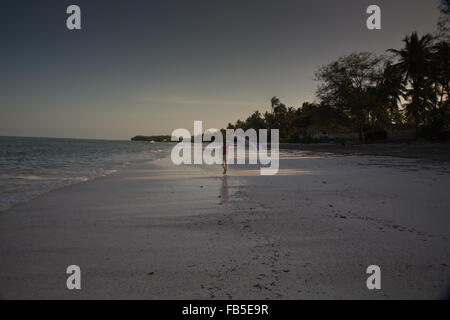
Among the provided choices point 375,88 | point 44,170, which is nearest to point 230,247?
point 44,170

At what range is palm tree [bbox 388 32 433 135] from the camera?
3840cm

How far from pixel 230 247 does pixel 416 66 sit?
48517 mm

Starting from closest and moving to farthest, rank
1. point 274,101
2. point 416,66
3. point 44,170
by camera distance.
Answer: point 44,170 → point 416,66 → point 274,101

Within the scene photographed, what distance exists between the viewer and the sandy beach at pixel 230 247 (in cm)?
256

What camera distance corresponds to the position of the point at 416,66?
39000 mm

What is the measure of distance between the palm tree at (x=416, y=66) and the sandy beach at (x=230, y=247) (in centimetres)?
4194

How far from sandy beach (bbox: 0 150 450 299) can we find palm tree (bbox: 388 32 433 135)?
41942 millimetres

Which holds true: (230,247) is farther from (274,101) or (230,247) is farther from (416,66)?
(274,101)

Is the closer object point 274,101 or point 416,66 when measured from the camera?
point 416,66

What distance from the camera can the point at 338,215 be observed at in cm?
503

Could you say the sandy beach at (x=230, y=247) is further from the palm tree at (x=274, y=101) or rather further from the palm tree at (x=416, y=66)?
the palm tree at (x=274, y=101)

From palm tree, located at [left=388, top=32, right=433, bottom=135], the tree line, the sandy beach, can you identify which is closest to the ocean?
the sandy beach

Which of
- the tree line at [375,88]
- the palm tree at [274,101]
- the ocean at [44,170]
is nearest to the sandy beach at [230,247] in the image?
the ocean at [44,170]
